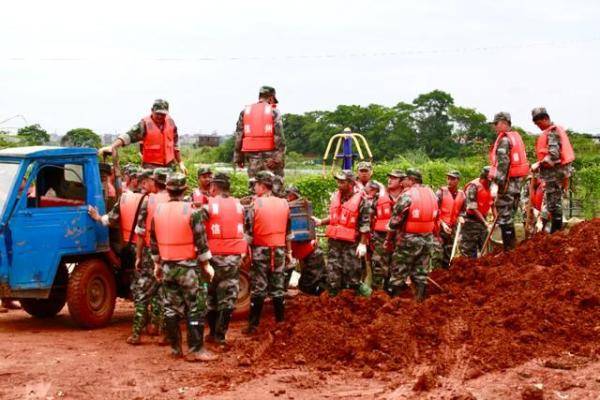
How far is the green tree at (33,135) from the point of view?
69.7 feet

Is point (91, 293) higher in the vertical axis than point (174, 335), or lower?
higher

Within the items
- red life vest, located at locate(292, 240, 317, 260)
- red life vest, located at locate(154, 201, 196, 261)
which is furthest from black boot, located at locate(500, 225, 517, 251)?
red life vest, located at locate(154, 201, 196, 261)

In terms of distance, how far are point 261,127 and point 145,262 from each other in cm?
292

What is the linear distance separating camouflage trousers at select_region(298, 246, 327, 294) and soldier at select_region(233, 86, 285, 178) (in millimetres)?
1450

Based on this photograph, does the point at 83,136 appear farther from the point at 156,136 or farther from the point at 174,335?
the point at 174,335

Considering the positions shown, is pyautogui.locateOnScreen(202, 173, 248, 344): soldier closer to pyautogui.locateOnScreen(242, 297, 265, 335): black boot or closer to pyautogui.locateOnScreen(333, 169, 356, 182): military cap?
pyautogui.locateOnScreen(242, 297, 265, 335): black boot

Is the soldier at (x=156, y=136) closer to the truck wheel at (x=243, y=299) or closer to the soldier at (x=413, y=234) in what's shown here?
the truck wheel at (x=243, y=299)

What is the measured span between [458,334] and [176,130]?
538 centimetres

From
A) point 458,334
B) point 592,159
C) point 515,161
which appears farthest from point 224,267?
point 592,159

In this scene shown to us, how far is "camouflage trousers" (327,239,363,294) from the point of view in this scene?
13.0 meters

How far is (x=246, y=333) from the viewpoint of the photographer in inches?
460

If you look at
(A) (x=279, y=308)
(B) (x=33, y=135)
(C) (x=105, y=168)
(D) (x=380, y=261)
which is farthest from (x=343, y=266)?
(B) (x=33, y=135)

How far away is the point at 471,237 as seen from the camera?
16406 millimetres

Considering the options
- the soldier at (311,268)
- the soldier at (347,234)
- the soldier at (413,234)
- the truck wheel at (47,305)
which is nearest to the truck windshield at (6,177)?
the truck wheel at (47,305)
